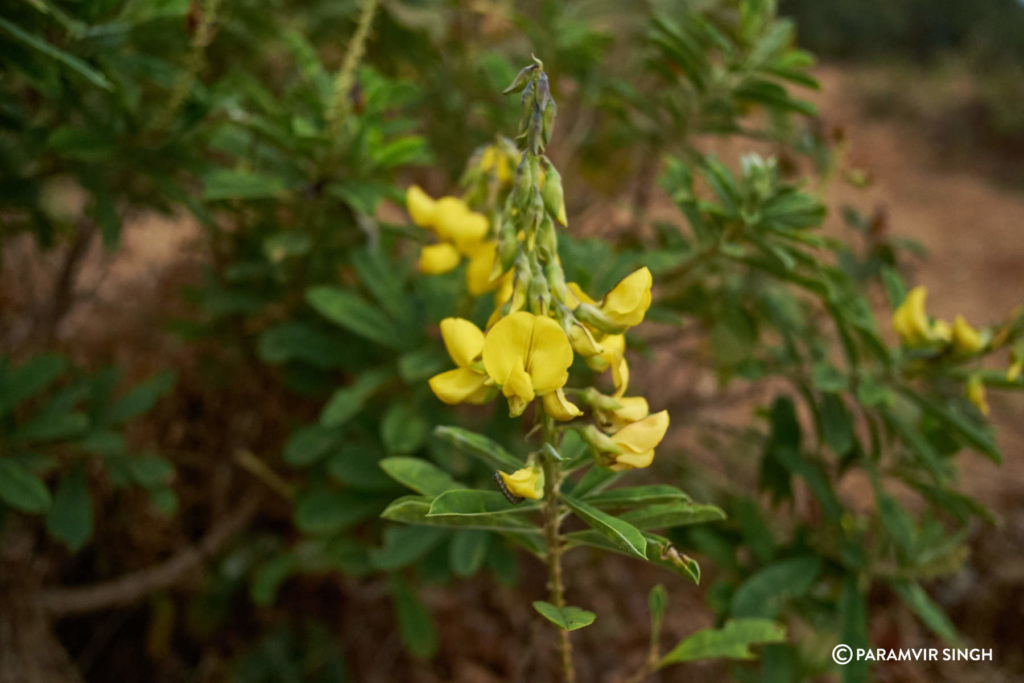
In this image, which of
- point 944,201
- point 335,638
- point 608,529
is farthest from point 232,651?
point 944,201

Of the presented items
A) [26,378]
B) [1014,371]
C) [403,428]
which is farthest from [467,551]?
[1014,371]

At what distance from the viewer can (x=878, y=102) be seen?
7785mm

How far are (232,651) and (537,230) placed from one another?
177 cm

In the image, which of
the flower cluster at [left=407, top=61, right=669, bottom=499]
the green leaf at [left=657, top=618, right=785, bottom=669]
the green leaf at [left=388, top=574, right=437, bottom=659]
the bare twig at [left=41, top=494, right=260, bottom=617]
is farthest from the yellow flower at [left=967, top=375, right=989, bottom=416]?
the bare twig at [left=41, top=494, right=260, bottom=617]

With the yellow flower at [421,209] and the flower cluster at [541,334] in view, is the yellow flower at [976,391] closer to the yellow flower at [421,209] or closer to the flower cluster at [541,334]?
the flower cluster at [541,334]

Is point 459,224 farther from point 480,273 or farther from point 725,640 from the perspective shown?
point 725,640

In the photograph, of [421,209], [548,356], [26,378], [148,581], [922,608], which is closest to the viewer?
[548,356]

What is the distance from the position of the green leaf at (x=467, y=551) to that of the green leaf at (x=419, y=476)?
1.12 feet

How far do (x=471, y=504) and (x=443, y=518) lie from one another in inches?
1.7

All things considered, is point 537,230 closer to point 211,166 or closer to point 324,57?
point 211,166

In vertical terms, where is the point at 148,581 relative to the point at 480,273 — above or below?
below

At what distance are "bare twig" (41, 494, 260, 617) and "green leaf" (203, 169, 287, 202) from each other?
98 centimetres

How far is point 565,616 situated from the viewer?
796 millimetres

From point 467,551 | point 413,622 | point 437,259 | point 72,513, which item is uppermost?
point 437,259
